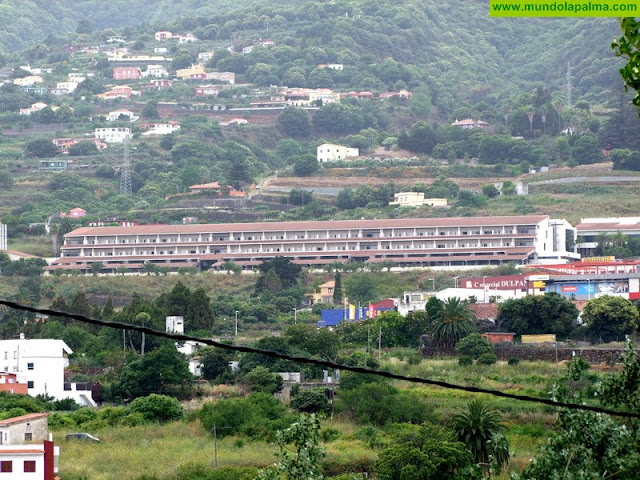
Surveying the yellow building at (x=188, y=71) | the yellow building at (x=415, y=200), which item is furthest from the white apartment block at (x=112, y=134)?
the yellow building at (x=415, y=200)

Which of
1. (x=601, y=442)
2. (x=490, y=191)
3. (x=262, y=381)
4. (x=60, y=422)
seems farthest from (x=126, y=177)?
(x=601, y=442)

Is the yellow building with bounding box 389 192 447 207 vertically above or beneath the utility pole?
above

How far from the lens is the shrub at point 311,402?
4475cm

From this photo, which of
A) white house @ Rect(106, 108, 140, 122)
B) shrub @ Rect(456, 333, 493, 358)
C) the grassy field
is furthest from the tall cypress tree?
white house @ Rect(106, 108, 140, 122)

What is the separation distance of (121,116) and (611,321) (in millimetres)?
78097

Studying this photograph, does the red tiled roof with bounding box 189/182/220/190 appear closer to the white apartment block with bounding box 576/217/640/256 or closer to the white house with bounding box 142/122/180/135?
the white house with bounding box 142/122/180/135

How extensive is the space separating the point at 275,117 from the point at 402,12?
36696 millimetres

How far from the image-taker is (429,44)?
537 ft

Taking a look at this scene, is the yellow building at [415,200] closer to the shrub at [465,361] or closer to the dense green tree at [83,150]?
the dense green tree at [83,150]

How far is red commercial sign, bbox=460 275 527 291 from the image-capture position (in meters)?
69.0

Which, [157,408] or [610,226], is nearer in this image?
[157,408]

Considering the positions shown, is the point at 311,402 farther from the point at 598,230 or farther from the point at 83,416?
the point at 598,230

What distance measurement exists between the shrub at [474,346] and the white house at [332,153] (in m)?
59.9

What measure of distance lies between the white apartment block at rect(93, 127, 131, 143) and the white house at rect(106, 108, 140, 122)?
406 cm
